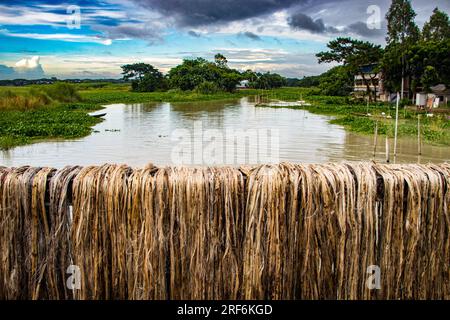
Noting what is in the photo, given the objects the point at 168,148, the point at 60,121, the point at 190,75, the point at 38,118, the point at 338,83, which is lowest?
the point at 168,148

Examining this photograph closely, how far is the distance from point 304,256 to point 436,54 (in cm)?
3221

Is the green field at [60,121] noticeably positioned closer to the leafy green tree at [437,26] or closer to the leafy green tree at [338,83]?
the leafy green tree at [338,83]

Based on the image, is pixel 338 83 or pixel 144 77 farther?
pixel 144 77

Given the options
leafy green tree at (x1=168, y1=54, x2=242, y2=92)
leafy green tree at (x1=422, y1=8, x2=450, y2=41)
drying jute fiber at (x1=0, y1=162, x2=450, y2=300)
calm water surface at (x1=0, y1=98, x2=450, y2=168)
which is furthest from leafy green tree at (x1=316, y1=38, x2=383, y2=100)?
drying jute fiber at (x1=0, y1=162, x2=450, y2=300)

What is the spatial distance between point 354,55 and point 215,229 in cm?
3960

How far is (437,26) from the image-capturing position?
42.0 metres

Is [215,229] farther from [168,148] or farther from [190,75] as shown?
[190,75]

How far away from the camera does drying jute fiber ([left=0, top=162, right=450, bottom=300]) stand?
1.58 meters

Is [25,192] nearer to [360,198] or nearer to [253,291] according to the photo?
[253,291]

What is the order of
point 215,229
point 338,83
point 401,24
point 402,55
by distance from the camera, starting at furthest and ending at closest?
1. point 338,83
2. point 401,24
3. point 402,55
4. point 215,229

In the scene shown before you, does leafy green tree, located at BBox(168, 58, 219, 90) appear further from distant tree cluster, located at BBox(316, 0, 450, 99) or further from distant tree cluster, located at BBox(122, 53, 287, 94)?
distant tree cluster, located at BBox(316, 0, 450, 99)

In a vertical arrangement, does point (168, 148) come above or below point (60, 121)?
below

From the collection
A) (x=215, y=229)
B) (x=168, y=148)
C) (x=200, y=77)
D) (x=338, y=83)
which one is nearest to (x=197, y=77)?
(x=200, y=77)

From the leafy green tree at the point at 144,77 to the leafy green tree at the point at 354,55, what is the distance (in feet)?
130
